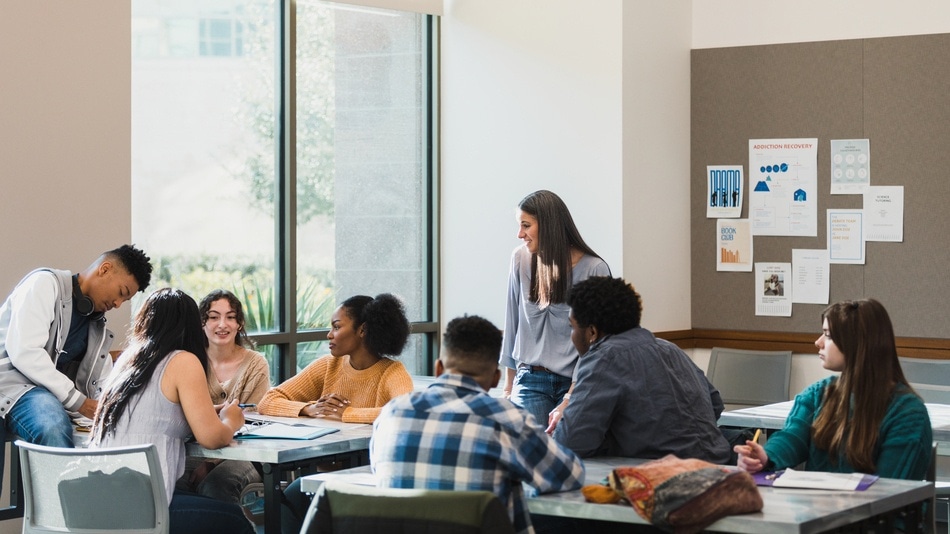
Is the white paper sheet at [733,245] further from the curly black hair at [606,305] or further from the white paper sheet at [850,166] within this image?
the curly black hair at [606,305]

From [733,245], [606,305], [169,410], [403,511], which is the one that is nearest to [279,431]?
[169,410]

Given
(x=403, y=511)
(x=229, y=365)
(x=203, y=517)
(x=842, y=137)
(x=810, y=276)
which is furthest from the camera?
(x=810, y=276)

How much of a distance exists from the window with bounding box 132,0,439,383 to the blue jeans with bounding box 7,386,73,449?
1679 mm

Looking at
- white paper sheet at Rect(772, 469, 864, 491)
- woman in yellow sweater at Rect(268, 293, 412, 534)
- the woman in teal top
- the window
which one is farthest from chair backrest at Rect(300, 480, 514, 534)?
the window

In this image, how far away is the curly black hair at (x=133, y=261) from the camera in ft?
15.0

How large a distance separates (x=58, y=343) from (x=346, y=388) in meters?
1.10

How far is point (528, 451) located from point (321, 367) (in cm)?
202

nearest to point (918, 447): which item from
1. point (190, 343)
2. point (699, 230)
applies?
point (190, 343)

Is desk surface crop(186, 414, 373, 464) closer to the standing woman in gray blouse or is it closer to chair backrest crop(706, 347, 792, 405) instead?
the standing woman in gray blouse

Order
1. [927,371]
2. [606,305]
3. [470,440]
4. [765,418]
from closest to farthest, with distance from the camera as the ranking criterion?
1. [470,440]
2. [606,305]
3. [765,418]
4. [927,371]

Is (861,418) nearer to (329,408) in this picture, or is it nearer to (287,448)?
(287,448)

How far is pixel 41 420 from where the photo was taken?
407 centimetres

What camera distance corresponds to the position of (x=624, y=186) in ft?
20.7

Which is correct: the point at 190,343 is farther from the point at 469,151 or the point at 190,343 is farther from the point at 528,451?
the point at 469,151
